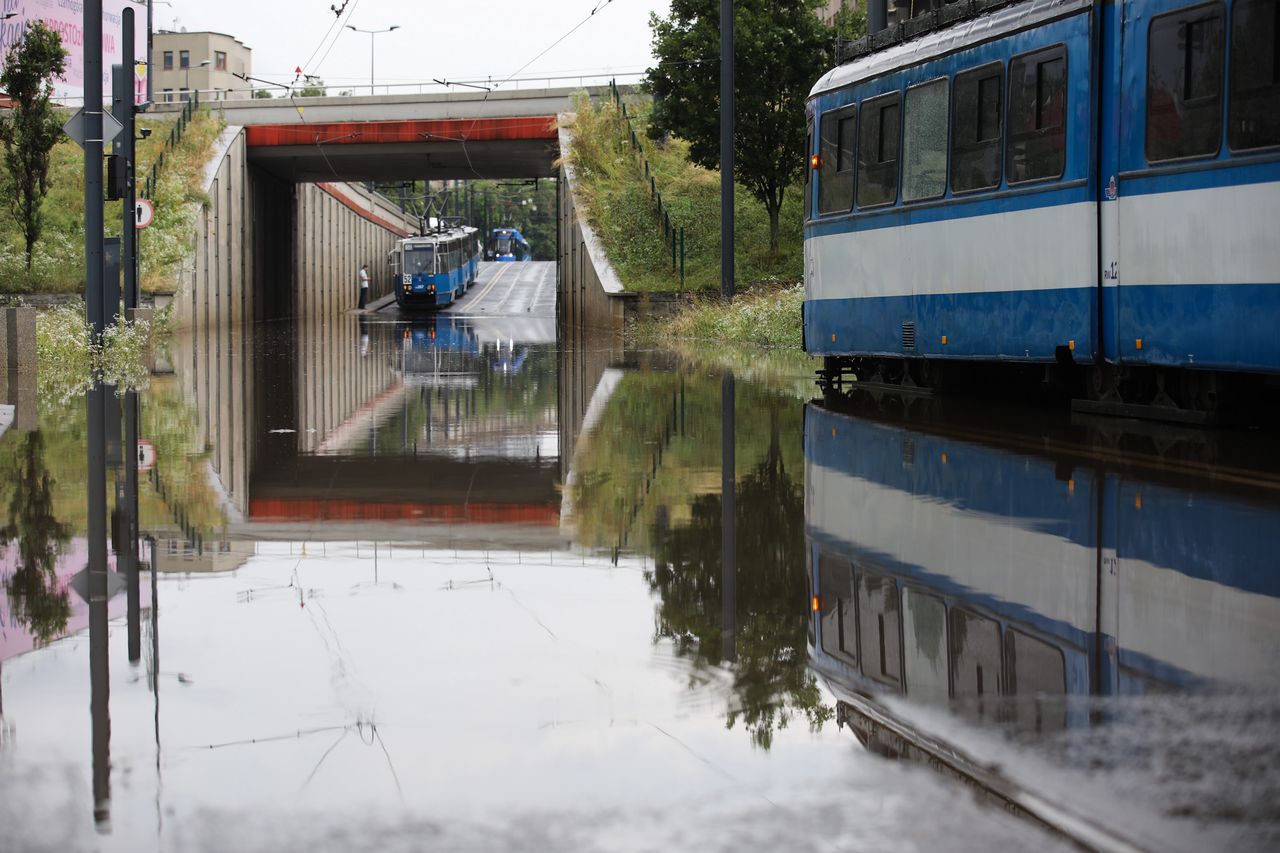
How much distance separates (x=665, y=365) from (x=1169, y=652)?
67.6 ft

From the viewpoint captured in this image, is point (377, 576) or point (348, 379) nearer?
point (377, 576)

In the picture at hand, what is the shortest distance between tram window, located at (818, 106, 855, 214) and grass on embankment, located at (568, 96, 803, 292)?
61.7ft

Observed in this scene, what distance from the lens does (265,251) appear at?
202 feet

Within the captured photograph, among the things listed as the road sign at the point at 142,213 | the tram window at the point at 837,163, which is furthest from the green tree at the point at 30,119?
the tram window at the point at 837,163

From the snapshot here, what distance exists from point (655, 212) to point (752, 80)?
7.70 m

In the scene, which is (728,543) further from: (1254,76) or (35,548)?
(1254,76)

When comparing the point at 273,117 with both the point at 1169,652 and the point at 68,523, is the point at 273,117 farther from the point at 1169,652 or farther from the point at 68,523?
the point at 1169,652

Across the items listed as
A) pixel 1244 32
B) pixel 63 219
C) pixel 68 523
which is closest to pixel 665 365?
pixel 1244 32

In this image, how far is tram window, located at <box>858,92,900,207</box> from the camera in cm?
1798

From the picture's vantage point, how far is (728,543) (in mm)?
8320

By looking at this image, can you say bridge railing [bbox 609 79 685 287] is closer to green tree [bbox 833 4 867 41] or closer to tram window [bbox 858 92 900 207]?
green tree [bbox 833 4 867 41]

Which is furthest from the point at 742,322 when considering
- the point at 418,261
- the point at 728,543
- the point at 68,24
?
the point at 418,261

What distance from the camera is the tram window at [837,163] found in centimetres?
1909

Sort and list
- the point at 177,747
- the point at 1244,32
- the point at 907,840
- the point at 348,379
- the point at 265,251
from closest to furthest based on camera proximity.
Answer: the point at 907,840 → the point at 177,747 → the point at 1244,32 → the point at 348,379 → the point at 265,251
